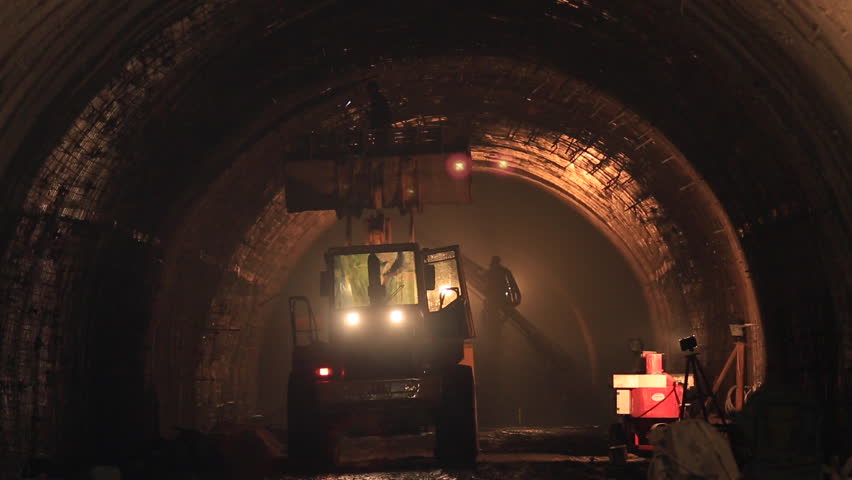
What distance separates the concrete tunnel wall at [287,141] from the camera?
9180mm

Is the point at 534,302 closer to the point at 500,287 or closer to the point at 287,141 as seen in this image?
the point at 500,287

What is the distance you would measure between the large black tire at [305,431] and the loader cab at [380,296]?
86 cm

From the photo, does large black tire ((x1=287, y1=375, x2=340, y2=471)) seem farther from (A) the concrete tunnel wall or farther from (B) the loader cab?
(A) the concrete tunnel wall

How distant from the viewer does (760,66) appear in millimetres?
9328

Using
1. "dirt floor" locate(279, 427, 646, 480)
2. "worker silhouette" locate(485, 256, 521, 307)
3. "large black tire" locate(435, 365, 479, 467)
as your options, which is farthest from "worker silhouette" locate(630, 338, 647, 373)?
"worker silhouette" locate(485, 256, 521, 307)

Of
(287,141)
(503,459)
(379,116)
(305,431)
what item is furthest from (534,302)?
(305,431)

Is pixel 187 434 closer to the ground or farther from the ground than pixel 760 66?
closer to the ground

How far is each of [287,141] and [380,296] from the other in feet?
9.73

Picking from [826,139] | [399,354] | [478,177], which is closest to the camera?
[826,139]

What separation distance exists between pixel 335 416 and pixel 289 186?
10.8ft

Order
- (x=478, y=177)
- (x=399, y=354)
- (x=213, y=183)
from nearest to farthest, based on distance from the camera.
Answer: (x=399, y=354)
(x=213, y=183)
(x=478, y=177)

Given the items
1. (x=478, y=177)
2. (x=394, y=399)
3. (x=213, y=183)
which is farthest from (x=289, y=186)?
(x=478, y=177)

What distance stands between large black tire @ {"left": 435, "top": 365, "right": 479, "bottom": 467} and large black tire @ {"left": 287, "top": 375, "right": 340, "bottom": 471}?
52.6 inches

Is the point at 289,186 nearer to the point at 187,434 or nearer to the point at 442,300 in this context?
the point at 442,300
